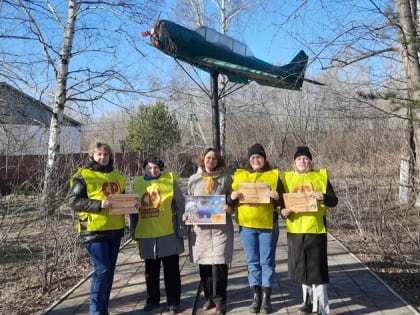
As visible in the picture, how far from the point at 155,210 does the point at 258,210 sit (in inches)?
42.8

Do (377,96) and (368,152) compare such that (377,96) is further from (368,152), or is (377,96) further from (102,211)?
(102,211)

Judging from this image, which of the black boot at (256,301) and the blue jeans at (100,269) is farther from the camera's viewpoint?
the black boot at (256,301)

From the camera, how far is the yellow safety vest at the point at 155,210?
185 inches

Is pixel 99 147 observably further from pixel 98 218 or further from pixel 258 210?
pixel 258 210

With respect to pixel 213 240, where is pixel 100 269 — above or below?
below

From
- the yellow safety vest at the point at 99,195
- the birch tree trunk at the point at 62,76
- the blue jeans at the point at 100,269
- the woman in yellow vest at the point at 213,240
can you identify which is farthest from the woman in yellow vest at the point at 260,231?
the birch tree trunk at the point at 62,76

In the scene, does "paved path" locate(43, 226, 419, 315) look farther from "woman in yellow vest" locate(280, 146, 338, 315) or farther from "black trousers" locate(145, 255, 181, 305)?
"woman in yellow vest" locate(280, 146, 338, 315)

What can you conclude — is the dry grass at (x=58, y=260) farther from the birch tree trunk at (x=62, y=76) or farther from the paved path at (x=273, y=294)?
the birch tree trunk at (x=62, y=76)

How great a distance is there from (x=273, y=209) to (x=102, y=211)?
69.4 inches

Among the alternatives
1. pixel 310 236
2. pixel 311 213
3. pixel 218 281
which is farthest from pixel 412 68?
pixel 218 281

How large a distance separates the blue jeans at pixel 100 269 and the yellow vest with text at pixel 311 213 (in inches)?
72.3

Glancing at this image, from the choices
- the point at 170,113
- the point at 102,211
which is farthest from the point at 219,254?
the point at 170,113

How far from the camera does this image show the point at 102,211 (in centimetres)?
439

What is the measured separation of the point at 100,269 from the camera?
4387mm
